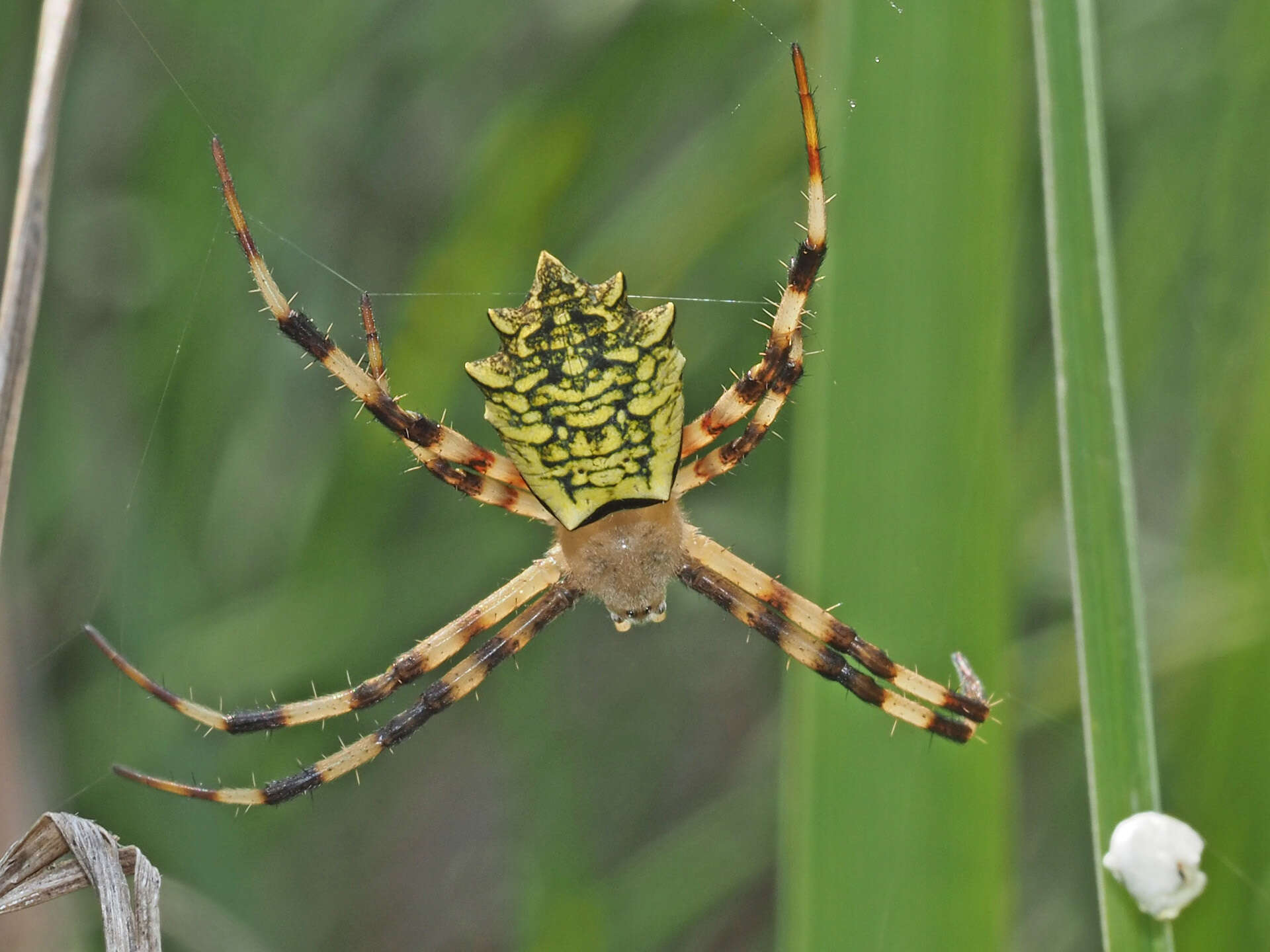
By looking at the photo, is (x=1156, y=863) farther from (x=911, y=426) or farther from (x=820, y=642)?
(x=820, y=642)

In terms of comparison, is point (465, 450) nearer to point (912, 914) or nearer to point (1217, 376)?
point (912, 914)

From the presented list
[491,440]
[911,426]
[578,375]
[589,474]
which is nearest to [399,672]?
[491,440]

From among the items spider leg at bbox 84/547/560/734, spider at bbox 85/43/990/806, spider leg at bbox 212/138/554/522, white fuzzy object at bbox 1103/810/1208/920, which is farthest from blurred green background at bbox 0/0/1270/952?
spider leg at bbox 212/138/554/522

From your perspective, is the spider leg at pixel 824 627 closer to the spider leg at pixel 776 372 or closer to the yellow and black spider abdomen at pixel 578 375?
the spider leg at pixel 776 372

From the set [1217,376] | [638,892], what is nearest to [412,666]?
[638,892]

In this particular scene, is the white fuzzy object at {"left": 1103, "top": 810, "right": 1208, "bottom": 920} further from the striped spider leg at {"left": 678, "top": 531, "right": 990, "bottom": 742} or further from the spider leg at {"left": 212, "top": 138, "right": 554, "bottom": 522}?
the spider leg at {"left": 212, "top": 138, "right": 554, "bottom": 522}
